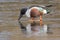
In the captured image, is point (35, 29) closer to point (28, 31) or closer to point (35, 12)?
point (28, 31)

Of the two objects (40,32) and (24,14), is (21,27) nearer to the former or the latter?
(40,32)

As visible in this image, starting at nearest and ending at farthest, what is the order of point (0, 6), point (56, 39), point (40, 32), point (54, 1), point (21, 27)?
point (56, 39) < point (40, 32) < point (21, 27) < point (0, 6) < point (54, 1)

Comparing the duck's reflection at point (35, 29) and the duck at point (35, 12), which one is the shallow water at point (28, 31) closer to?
the duck's reflection at point (35, 29)

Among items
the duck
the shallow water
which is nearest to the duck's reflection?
the shallow water

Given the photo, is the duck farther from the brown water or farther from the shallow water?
the shallow water

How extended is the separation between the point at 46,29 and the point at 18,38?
1199 millimetres

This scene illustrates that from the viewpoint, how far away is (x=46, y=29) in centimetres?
755

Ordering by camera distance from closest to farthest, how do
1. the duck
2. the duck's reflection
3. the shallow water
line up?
the shallow water, the duck's reflection, the duck

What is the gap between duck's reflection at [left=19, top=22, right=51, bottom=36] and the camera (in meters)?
7.16

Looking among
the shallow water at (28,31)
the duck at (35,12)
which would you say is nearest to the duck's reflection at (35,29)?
the shallow water at (28,31)

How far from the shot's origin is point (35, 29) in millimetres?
7527

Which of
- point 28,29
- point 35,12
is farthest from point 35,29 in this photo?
point 35,12

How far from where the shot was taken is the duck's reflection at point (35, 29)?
716cm

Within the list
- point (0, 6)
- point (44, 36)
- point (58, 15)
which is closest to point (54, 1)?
point (0, 6)
